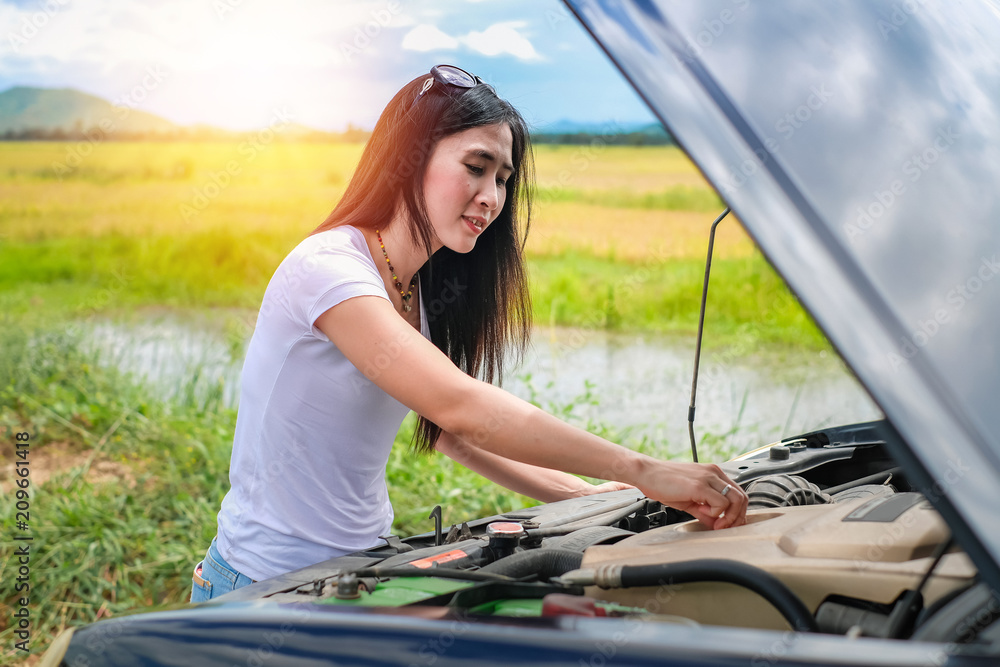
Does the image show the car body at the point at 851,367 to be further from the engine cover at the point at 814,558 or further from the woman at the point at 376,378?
the woman at the point at 376,378

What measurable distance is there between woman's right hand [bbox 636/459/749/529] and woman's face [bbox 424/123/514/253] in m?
0.71

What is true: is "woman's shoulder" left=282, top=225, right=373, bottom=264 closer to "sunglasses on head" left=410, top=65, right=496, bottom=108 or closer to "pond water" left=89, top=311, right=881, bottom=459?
"sunglasses on head" left=410, top=65, right=496, bottom=108

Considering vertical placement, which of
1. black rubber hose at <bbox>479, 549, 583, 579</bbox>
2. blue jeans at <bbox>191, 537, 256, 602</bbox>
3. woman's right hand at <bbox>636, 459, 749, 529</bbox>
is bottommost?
blue jeans at <bbox>191, 537, 256, 602</bbox>

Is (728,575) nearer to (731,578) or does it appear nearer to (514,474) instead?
(731,578)

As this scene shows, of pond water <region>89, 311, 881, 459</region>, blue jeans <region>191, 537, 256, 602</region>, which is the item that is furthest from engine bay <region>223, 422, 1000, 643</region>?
pond water <region>89, 311, 881, 459</region>

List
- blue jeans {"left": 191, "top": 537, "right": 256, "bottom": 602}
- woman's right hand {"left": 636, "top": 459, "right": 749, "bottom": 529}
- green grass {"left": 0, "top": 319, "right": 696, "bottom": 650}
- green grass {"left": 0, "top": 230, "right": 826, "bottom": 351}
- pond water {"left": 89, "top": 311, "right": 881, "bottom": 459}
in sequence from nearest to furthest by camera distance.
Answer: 1. woman's right hand {"left": 636, "top": 459, "right": 749, "bottom": 529}
2. blue jeans {"left": 191, "top": 537, "right": 256, "bottom": 602}
3. green grass {"left": 0, "top": 319, "right": 696, "bottom": 650}
4. pond water {"left": 89, "top": 311, "right": 881, "bottom": 459}
5. green grass {"left": 0, "top": 230, "right": 826, "bottom": 351}

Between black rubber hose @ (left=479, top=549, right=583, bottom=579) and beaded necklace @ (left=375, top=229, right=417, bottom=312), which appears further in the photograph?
beaded necklace @ (left=375, top=229, right=417, bottom=312)

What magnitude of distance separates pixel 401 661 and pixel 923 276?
30.5 inches

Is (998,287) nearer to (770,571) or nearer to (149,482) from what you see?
(770,571)

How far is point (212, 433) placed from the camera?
15.0 feet

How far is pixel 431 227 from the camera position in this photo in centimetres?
184

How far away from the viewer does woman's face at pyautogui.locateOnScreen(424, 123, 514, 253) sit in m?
1.76

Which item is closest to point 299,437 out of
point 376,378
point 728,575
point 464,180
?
point 376,378

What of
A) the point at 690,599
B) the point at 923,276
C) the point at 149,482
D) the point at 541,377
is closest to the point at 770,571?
the point at 690,599
